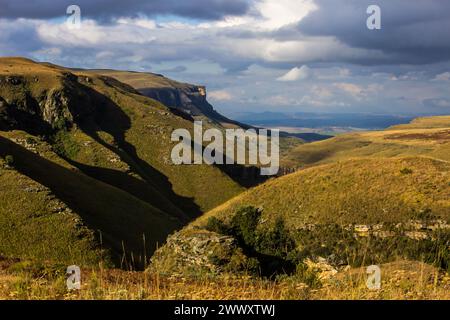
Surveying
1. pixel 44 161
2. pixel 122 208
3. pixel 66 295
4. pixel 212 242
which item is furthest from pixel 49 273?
pixel 44 161

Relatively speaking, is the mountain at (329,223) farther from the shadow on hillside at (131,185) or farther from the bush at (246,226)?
the shadow on hillside at (131,185)

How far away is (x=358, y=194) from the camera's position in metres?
56.6

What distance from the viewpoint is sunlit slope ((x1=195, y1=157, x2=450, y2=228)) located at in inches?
2004

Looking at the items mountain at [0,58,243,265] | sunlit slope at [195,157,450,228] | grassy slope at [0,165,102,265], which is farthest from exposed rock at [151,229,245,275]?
grassy slope at [0,165,102,265]

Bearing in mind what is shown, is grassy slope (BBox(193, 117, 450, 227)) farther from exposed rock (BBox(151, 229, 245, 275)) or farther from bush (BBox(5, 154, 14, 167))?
bush (BBox(5, 154, 14, 167))

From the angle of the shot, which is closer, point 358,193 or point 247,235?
point 247,235

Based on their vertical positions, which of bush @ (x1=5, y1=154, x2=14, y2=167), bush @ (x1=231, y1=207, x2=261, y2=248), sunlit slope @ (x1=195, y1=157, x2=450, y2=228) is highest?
bush @ (x1=5, y1=154, x2=14, y2=167)

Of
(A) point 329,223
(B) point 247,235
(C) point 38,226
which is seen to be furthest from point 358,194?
(C) point 38,226

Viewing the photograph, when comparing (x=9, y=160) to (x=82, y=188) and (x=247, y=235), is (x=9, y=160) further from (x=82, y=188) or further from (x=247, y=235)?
(x=247, y=235)

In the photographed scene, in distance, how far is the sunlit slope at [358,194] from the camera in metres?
50.9

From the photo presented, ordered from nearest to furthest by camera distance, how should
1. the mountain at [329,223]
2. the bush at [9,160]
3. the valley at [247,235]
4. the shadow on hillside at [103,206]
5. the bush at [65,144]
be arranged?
the valley at [247,235] → the mountain at [329,223] → the shadow on hillside at [103,206] → the bush at [9,160] → the bush at [65,144]

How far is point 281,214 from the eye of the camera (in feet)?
186

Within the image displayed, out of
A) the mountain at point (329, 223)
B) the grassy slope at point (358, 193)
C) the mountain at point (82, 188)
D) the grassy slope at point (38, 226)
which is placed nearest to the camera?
the mountain at point (329, 223)

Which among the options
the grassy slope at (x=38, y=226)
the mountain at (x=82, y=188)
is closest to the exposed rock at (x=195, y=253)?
the mountain at (x=82, y=188)
